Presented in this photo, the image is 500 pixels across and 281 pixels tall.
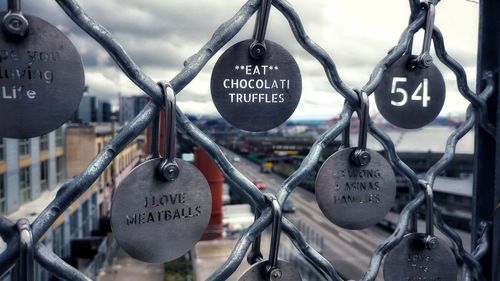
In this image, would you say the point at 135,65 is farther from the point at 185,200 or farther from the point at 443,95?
the point at 443,95

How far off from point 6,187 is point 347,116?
14.2 feet

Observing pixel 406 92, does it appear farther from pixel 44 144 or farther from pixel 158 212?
pixel 44 144

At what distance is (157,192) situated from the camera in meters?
0.28

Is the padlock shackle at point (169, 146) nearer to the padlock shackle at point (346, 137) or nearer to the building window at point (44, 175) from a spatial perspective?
the padlock shackle at point (346, 137)

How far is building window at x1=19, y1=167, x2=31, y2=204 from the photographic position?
418 centimetres

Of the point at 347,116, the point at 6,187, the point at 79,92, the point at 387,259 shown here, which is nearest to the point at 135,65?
the point at 79,92

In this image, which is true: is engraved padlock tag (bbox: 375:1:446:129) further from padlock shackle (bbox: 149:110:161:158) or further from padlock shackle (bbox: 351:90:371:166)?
padlock shackle (bbox: 149:110:161:158)

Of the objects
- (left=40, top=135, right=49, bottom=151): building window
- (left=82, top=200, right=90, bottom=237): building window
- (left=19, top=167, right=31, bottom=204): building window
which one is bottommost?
(left=82, top=200, right=90, bottom=237): building window

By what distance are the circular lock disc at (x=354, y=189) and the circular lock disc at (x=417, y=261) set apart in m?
0.06

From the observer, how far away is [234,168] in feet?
1.11

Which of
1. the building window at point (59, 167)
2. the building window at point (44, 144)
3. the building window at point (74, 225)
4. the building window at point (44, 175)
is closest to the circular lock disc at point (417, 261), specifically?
the building window at point (44, 144)

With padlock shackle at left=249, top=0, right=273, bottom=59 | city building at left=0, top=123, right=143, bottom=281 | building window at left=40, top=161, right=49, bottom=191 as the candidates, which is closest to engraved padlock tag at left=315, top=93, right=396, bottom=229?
padlock shackle at left=249, top=0, right=273, bottom=59

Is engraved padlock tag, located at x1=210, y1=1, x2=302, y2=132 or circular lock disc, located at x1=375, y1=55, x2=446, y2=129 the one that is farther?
circular lock disc, located at x1=375, y1=55, x2=446, y2=129

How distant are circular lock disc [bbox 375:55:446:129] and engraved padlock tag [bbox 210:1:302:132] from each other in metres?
0.13
